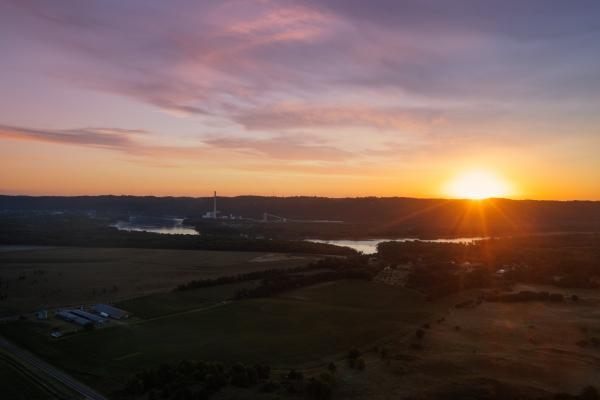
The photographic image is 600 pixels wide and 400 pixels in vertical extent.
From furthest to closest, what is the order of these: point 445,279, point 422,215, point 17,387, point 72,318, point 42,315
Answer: point 422,215 → point 445,279 → point 42,315 → point 72,318 → point 17,387

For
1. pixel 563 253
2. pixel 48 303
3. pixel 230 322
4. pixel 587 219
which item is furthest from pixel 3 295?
pixel 587 219

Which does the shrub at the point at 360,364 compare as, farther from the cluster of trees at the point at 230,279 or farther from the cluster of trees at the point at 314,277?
the cluster of trees at the point at 230,279

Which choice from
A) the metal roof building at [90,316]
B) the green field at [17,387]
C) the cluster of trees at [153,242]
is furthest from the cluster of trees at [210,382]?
the cluster of trees at [153,242]

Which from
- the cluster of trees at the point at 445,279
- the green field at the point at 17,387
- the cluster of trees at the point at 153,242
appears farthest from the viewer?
the cluster of trees at the point at 153,242

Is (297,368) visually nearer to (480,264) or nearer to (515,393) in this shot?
(515,393)

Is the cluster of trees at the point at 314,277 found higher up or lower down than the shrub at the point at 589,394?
higher up

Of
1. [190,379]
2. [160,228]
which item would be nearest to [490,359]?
[190,379]

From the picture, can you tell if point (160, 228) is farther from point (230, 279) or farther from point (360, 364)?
point (360, 364)
